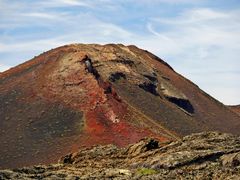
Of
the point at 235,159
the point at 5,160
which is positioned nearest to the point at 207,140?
the point at 235,159

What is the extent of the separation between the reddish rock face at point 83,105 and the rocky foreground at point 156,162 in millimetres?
26268

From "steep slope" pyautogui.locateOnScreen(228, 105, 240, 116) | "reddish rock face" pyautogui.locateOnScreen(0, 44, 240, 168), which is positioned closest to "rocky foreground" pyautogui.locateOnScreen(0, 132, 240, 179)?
"reddish rock face" pyautogui.locateOnScreen(0, 44, 240, 168)

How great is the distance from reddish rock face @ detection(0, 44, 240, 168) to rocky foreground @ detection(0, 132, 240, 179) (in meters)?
26.3

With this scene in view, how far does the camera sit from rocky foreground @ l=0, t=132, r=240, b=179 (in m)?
30.0

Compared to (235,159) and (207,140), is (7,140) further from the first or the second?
(235,159)

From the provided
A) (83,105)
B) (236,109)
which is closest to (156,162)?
(83,105)

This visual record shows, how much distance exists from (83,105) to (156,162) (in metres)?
46.5

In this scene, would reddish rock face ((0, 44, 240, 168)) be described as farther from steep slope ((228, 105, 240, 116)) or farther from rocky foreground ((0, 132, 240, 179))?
steep slope ((228, 105, 240, 116))

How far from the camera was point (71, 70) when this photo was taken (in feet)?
292

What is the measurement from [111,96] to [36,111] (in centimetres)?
1283

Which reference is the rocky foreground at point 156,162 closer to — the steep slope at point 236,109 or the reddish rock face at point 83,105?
the reddish rock face at point 83,105

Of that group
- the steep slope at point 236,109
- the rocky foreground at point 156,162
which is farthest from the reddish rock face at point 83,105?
the steep slope at point 236,109

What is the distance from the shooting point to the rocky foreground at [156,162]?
30.0m

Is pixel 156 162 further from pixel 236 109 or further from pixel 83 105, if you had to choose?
pixel 236 109
